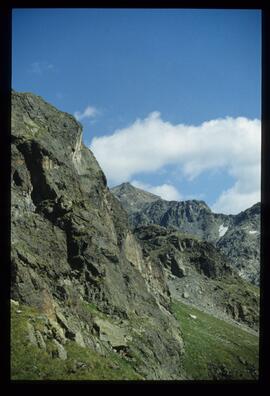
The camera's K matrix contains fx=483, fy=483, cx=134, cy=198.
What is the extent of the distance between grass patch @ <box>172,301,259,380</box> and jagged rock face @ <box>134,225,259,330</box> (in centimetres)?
972

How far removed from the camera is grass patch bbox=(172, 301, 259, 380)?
49812mm

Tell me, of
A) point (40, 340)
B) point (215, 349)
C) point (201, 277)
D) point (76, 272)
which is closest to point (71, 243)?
point (76, 272)

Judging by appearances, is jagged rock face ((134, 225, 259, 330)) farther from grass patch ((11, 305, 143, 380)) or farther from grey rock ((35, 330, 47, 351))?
grey rock ((35, 330, 47, 351))

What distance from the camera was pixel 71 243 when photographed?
4297 cm

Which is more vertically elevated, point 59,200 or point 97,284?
point 59,200

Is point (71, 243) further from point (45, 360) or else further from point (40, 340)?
point (45, 360)

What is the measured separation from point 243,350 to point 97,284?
35454mm

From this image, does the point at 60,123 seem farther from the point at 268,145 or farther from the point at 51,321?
the point at 268,145

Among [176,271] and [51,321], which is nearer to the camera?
[51,321]

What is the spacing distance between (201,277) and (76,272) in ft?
251

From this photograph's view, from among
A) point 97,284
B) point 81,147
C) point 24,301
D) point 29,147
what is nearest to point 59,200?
point 29,147

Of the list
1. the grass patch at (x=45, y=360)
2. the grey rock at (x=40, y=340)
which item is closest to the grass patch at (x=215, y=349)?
the grass patch at (x=45, y=360)

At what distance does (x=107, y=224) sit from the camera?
5388 cm

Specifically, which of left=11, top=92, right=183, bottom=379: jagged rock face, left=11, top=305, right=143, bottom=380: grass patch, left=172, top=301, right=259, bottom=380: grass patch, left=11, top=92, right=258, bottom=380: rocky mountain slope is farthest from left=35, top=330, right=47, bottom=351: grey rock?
left=172, top=301, right=259, bottom=380: grass patch
